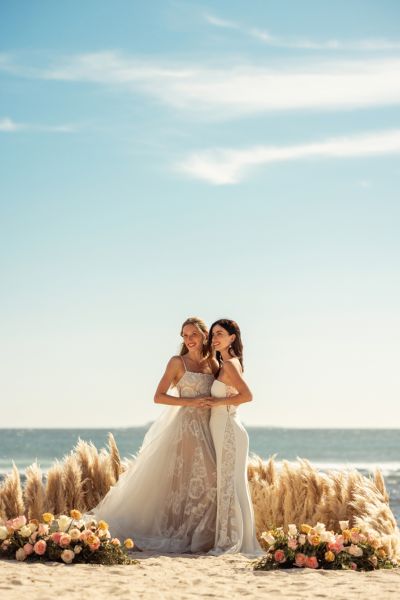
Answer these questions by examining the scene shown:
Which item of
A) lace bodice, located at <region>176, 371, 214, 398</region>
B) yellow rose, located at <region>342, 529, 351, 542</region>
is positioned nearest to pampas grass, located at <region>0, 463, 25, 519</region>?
lace bodice, located at <region>176, 371, 214, 398</region>

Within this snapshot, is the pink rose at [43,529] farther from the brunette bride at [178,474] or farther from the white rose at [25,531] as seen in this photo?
the brunette bride at [178,474]

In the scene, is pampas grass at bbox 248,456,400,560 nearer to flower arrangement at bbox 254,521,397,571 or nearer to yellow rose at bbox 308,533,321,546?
flower arrangement at bbox 254,521,397,571

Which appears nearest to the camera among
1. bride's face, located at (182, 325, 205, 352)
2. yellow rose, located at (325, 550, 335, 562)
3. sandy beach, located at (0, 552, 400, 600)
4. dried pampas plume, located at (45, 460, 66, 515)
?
sandy beach, located at (0, 552, 400, 600)

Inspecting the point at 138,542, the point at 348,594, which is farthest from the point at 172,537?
the point at 348,594

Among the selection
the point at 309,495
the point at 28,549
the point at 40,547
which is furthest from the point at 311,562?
the point at 309,495

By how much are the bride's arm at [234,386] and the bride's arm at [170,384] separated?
24cm

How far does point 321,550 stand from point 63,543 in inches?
92.6

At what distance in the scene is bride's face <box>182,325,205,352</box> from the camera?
9977 millimetres

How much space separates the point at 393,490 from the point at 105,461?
15953mm

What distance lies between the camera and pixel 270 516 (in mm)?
11312

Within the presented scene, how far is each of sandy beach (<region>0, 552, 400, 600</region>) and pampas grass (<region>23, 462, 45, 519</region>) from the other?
10.6 feet

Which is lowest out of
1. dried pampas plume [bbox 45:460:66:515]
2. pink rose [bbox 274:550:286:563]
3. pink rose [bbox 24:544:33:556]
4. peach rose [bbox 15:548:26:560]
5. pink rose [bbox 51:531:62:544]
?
peach rose [bbox 15:548:26:560]

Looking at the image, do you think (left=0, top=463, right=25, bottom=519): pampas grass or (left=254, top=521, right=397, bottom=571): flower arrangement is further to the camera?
(left=0, top=463, right=25, bottom=519): pampas grass

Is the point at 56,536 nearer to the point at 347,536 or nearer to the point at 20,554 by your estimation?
the point at 20,554
